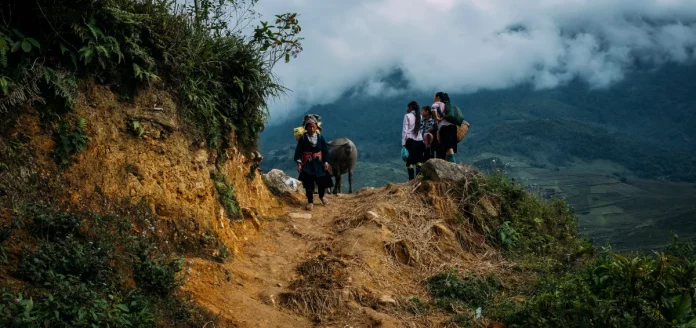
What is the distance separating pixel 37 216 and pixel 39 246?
1.07 ft

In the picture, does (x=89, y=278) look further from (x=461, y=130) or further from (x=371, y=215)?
(x=461, y=130)

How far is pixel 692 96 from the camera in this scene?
19700cm

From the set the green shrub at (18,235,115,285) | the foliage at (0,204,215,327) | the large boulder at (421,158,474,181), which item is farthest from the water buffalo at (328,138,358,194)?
the green shrub at (18,235,115,285)

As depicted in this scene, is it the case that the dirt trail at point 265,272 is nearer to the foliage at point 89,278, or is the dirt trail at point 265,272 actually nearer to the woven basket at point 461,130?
the foliage at point 89,278

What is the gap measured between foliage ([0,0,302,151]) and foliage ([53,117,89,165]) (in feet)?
0.09

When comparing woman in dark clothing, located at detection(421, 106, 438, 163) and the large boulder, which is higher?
woman in dark clothing, located at detection(421, 106, 438, 163)

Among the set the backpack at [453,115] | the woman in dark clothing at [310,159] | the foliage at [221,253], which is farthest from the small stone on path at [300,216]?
the backpack at [453,115]

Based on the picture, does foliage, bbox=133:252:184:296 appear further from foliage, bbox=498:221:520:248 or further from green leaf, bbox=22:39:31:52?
foliage, bbox=498:221:520:248

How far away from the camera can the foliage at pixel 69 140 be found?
496cm

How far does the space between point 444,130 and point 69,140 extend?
24.0ft

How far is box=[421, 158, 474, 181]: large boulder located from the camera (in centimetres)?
922

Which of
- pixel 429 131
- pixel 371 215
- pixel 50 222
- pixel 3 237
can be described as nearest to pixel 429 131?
pixel 429 131

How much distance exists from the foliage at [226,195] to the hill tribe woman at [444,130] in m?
4.79

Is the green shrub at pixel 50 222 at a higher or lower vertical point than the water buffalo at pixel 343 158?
lower
